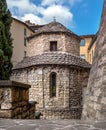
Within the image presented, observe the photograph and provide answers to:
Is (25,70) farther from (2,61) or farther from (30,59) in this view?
(2,61)

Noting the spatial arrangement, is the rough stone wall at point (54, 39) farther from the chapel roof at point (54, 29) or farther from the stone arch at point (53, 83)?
the stone arch at point (53, 83)

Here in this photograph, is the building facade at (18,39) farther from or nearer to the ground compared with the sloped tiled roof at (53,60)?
farther from the ground

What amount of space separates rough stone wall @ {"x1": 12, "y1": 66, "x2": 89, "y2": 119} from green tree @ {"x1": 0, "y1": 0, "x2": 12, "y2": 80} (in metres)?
4.92

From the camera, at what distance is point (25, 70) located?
1889cm

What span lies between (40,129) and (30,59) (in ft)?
55.9

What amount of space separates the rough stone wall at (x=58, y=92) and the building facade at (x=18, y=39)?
31.5ft

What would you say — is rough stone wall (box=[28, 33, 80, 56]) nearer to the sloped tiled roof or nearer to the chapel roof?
the chapel roof

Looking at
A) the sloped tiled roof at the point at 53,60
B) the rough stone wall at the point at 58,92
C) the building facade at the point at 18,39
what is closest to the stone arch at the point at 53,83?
the rough stone wall at the point at 58,92

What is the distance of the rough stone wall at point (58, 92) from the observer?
17.5 m

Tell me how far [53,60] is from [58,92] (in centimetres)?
253

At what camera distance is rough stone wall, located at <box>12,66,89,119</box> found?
17484 millimetres

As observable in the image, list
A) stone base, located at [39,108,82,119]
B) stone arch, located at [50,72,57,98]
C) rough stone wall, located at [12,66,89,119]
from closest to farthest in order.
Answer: stone base, located at [39,108,82,119]
rough stone wall, located at [12,66,89,119]
stone arch, located at [50,72,57,98]

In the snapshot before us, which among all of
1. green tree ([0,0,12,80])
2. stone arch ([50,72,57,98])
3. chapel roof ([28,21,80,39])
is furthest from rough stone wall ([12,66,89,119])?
green tree ([0,0,12,80])

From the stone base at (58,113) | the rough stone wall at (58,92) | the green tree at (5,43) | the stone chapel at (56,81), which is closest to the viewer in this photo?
the green tree at (5,43)
